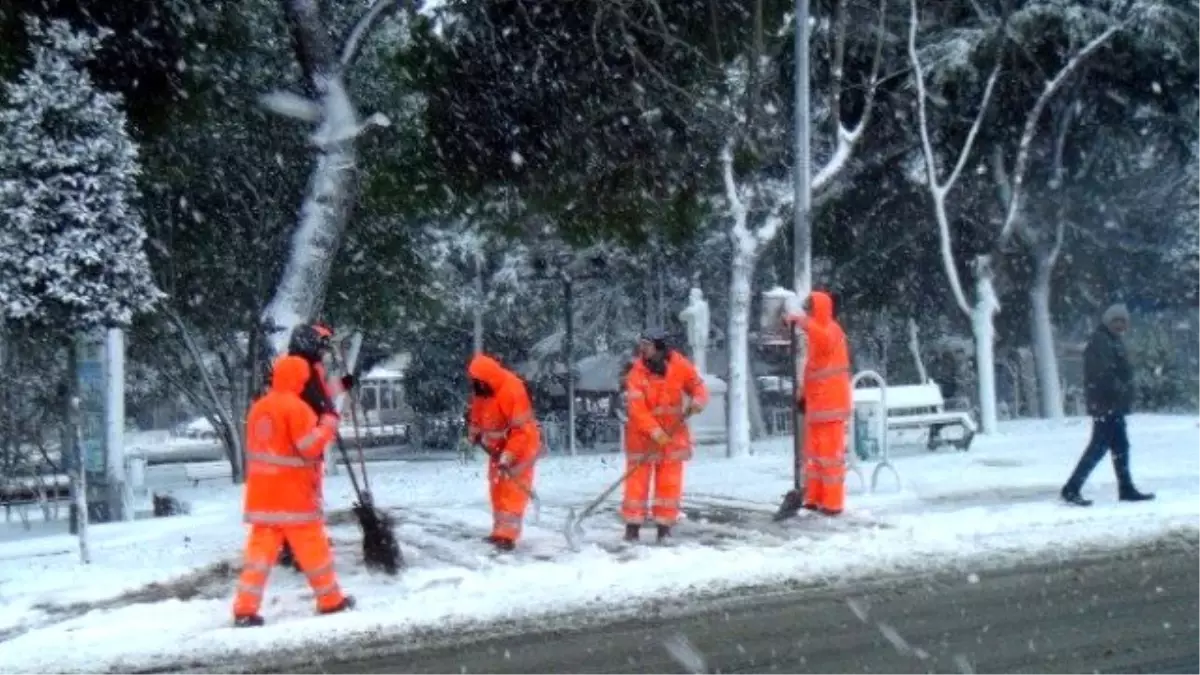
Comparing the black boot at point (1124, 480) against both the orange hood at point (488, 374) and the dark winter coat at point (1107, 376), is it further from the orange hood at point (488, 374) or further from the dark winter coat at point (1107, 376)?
the orange hood at point (488, 374)

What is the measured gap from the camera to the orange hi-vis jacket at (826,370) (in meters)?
11.0

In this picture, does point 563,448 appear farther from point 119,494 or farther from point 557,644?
point 557,644

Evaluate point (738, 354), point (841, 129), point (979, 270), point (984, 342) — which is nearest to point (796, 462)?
point (738, 354)

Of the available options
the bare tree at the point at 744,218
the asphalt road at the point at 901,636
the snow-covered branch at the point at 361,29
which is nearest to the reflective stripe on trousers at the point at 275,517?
the asphalt road at the point at 901,636

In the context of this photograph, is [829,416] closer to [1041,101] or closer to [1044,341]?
[1041,101]

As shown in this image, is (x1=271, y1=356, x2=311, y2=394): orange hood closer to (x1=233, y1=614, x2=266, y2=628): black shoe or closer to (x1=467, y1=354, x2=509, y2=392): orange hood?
(x1=233, y1=614, x2=266, y2=628): black shoe

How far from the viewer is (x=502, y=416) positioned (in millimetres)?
10531

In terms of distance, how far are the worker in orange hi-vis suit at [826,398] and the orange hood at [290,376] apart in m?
4.47

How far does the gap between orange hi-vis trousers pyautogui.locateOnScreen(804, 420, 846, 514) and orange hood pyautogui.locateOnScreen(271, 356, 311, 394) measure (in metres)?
4.55

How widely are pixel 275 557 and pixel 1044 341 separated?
21.6 metres

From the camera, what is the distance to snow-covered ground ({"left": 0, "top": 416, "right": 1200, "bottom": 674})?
800 centimetres

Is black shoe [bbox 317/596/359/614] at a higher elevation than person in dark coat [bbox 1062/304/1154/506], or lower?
lower

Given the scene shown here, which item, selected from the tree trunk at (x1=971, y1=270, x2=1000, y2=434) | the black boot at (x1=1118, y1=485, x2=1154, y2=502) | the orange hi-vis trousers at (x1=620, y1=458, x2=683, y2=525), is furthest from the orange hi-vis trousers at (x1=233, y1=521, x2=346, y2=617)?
the tree trunk at (x1=971, y1=270, x2=1000, y2=434)

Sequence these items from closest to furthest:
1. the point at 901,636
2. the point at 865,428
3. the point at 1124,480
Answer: the point at 901,636 → the point at 1124,480 → the point at 865,428
